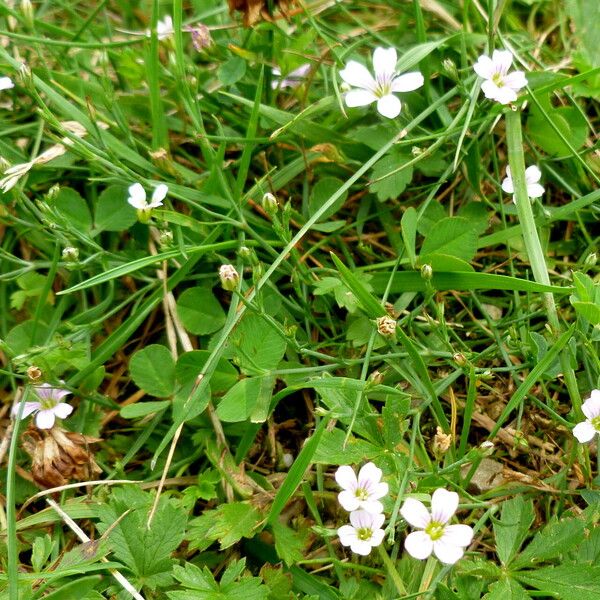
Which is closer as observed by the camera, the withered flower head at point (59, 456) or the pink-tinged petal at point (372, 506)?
the pink-tinged petal at point (372, 506)

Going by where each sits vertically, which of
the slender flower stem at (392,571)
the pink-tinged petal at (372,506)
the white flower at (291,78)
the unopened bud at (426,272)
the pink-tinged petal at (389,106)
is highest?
the pink-tinged petal at (389,106)

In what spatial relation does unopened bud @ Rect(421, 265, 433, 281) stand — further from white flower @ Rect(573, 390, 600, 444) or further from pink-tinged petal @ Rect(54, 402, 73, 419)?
pink-tinged petal @ Rect(54, 402, 73, 419)

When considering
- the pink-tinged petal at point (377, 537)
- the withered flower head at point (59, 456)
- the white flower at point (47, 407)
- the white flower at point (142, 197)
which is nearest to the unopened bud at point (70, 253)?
the white flower at point (142, 197)

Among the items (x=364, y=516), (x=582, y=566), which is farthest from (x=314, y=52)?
(x=582, y=566)

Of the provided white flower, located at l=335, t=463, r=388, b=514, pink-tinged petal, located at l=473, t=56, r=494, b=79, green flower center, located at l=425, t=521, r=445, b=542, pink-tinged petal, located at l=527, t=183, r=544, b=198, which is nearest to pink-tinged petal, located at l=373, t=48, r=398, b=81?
pink-tinged petal, located at l=473, t=56, r=494, b=79

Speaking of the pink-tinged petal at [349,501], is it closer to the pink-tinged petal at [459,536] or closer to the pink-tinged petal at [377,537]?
the pink-tinged petal at [377,537]

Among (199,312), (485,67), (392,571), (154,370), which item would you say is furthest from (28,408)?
(485,67)

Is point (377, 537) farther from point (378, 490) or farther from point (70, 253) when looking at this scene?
point (70, 253)
